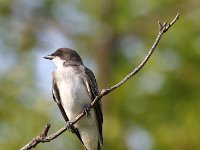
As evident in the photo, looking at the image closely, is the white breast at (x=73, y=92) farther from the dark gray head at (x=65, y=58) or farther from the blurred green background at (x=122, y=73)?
the blurred green background at (x=122, y=73)

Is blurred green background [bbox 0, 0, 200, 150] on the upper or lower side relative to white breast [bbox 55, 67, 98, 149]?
upper

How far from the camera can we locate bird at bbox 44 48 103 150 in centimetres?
733

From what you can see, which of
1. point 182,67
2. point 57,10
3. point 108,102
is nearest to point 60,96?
point 108,102

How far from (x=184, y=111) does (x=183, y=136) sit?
25.7 inches

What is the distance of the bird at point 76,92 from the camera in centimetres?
733

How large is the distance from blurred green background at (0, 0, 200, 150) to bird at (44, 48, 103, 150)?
4964 mm

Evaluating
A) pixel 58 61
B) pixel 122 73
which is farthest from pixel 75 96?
pixel 122 73

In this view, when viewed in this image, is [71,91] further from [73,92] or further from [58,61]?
[58,61]

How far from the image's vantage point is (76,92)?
24.1 feet

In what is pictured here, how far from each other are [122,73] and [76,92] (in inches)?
244

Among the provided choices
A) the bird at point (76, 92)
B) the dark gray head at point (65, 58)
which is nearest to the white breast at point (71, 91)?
the bird at point (76, 92)

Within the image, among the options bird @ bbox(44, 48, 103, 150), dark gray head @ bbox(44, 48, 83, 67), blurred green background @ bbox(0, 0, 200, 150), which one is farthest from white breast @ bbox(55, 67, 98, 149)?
blurred green background @ bbox(0, 0, 200, 150)

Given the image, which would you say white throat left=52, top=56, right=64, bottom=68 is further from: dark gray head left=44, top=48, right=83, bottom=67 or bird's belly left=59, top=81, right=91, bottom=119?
bird's belly left=59, top=81, right=91, bottom=119

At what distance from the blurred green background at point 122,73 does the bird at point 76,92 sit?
4.96 metres
